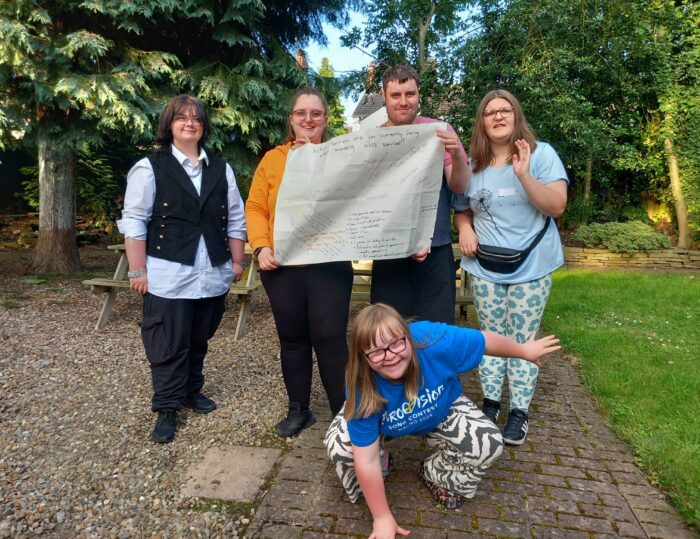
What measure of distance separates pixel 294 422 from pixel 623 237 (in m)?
10.1

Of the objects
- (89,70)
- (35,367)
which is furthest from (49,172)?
(35,367)

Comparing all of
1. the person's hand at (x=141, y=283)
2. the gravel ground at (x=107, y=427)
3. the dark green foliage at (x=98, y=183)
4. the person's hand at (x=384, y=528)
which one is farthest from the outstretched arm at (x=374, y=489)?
the dark green foliage at (x=98, y=183)

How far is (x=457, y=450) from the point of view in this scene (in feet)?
7.43

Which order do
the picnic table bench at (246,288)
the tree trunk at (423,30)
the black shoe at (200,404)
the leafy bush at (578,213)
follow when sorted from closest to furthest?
the black shoe at (200,404) → the picnic table bench at (246,288) → the tree trunk at (423,30) → the leafy bush at (578,213)

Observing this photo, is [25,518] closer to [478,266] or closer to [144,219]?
[144,219]

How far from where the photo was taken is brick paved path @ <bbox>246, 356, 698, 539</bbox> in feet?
7.10

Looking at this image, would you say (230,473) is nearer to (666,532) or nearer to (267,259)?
(267,259)

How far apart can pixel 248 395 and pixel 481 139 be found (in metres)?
2.38

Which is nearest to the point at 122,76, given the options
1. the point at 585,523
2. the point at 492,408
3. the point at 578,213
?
the point at 492,408

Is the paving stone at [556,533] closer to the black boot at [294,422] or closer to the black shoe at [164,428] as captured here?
the black boot at [294,422]

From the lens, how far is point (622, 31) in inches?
398

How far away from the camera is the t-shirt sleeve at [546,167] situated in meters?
2.62

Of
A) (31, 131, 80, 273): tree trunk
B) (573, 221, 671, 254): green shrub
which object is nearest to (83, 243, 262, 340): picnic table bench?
(31, 131, 80, 273): tree trunk

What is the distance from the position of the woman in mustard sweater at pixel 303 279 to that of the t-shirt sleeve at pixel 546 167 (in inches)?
43.9
